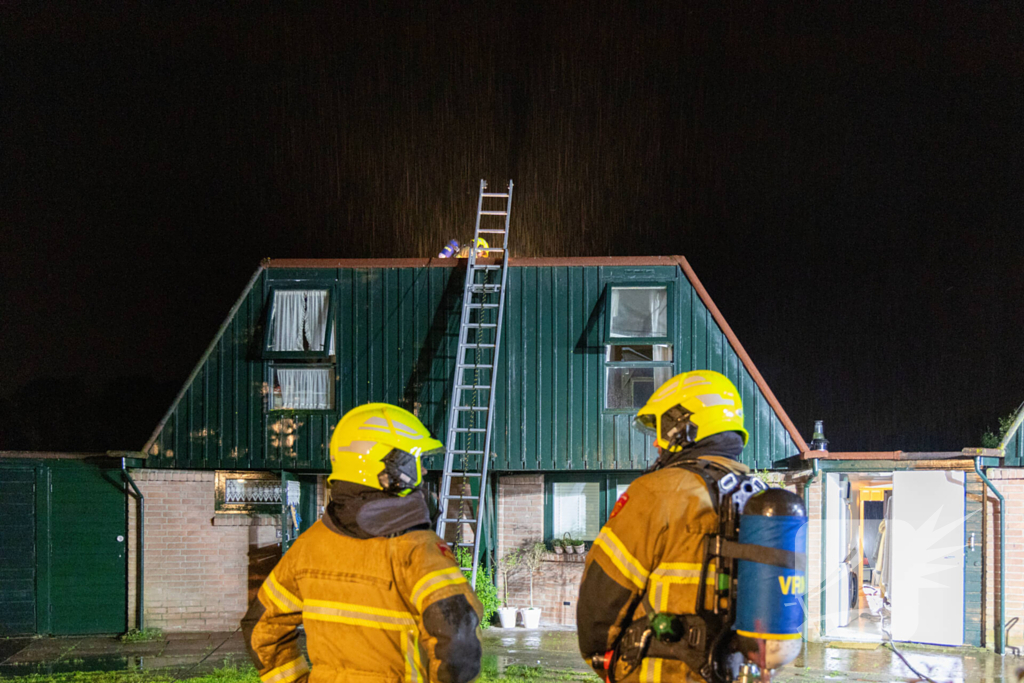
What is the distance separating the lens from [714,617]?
268cm

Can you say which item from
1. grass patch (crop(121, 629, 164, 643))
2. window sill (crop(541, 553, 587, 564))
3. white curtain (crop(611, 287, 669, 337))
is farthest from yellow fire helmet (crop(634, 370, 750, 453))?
grass patch (crop(121, 629, 164, 643))

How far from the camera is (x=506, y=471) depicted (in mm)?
11000

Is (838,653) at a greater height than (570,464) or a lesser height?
lesser

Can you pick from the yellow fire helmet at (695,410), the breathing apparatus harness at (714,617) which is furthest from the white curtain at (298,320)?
the breathing apparatus harness at (714,617)

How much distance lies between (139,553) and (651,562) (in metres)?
10.1

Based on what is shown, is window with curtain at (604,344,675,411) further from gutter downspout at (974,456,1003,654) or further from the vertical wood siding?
gutter downspout at (974,456,1003,654)

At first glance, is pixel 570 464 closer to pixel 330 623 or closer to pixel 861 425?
pixel 330 623

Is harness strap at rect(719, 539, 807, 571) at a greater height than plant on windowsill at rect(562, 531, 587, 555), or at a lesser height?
greater

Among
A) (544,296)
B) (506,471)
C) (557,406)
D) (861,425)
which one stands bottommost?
(861,425)

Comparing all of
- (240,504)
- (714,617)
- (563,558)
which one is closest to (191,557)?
(240,504)

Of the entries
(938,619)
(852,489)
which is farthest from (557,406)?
(938,619)

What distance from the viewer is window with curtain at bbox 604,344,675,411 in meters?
10.7

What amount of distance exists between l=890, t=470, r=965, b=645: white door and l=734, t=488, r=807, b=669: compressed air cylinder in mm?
8873

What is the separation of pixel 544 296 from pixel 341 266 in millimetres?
2919
